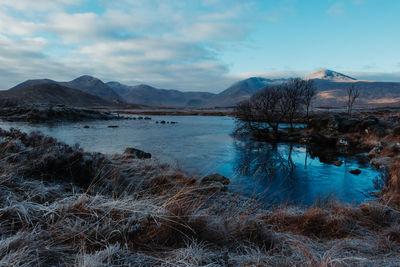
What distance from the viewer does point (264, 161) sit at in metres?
14.2

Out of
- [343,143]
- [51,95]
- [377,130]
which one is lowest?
[343,143]

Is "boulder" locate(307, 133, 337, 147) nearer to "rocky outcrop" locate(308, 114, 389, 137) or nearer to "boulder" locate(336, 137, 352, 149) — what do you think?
"boulder" locate(336, 137, 352, 149)

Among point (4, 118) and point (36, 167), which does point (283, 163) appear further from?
point (4, 118)

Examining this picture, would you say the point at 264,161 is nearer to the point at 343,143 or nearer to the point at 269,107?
the point at 343,143

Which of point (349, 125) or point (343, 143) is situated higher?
point (349, 125)

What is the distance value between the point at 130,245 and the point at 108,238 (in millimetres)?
231

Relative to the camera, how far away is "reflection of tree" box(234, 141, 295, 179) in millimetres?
11633

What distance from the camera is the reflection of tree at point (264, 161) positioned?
1163cm

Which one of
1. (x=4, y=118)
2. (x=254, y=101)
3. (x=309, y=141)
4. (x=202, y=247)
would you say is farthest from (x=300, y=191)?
(x=4, y=118)

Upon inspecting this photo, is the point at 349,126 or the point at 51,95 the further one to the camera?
the point at 51,95

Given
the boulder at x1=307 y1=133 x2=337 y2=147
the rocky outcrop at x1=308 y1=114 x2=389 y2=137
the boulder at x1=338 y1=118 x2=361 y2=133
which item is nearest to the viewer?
the rocky outcrop at x1=308 y1=114 x2=389 y2=137

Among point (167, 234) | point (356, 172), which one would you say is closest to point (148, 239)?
point (167, 234)

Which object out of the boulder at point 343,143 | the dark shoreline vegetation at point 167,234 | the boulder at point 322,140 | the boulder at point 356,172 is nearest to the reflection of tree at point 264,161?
the boulder at point 356,172

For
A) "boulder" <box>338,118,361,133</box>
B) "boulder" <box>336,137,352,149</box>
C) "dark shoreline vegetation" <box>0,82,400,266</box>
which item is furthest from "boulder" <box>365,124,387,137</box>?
"dark shoreline vegetation" <box>0,82,400,266</box>
